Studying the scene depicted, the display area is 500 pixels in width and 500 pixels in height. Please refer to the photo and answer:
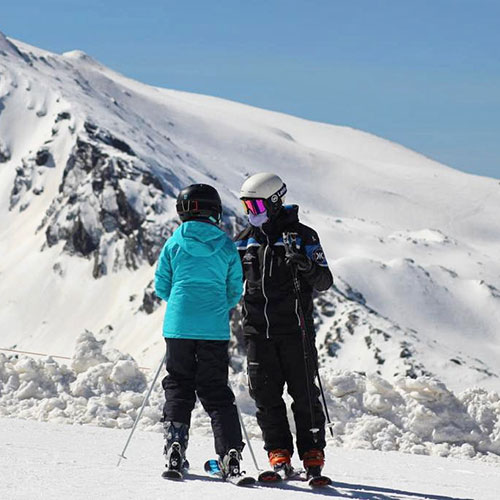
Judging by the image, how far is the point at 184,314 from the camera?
21.5 ft

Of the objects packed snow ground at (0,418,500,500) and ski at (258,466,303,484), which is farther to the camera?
ski at (258,466,303,484)

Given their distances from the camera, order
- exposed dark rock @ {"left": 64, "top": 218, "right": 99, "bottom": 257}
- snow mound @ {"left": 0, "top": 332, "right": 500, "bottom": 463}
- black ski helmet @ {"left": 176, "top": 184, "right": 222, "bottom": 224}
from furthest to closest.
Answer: exposed dark rock @ {"left": 64, "top": 218, "right": 99, "bottom": 257}
snow mound @ {"left": 0, "top": 332, "right": 500, "bottom": 463}
black ski helmet @ {"left": 176, "top": 184, "right": 222, "bottom": 224}

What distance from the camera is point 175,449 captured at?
6.45 meters

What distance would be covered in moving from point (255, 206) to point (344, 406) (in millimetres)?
4095

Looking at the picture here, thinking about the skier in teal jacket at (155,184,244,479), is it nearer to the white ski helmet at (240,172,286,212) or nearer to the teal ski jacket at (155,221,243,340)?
the teal ski jacket at (155,221,243,340)

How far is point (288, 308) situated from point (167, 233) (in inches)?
1875

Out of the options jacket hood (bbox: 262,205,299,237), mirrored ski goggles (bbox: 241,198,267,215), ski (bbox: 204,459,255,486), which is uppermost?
mirrored ski goggles (bbox: 241,198,267,215)

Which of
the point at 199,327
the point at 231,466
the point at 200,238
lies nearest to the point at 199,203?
the point at 200,238

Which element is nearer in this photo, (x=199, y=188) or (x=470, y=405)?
(x=199, y=188)

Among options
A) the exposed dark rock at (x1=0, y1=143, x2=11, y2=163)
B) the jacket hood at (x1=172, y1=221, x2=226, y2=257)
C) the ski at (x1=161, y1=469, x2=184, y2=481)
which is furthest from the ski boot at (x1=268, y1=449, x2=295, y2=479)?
the exposed dark rock at (x1=0, y1=143, x2=11, y2=163)

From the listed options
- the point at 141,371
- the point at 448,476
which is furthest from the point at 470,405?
the point at 141,371

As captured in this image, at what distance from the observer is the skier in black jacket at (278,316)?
6727 millimetres

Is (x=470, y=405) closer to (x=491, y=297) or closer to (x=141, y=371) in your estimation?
(x=141, y=371)

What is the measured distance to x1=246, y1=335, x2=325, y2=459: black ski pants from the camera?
6742mm
